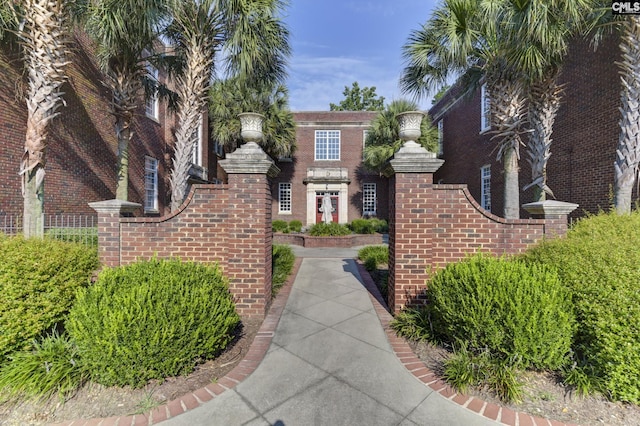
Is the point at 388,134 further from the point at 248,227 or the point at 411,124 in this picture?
the point at 248,227

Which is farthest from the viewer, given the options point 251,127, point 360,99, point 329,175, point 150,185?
point 360,99

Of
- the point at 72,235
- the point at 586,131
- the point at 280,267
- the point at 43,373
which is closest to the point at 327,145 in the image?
the point at 586,131

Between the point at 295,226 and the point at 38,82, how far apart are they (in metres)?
15.0

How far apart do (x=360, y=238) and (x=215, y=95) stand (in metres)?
11.7

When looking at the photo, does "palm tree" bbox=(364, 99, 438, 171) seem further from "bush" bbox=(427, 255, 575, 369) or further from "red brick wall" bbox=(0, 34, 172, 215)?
"bush" bbox=(427, 255, 575, 369)

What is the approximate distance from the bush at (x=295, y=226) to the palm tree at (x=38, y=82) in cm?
1437

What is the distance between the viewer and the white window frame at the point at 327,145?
2148cm

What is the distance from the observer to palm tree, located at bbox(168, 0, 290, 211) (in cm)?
645

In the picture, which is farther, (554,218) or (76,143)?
(76,143)

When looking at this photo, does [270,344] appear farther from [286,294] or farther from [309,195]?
[309,195]

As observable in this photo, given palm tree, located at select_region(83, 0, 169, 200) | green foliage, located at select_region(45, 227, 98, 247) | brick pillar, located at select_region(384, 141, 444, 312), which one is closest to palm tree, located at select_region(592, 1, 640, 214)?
brick pillar, located at select_region(384, 141, 444, 312)

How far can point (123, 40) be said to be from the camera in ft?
21.8

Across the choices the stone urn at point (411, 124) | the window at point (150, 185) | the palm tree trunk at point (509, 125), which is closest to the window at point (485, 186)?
the palm tree trunk at point (509, 125)

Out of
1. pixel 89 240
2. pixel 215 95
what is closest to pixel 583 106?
pixel 89 240
